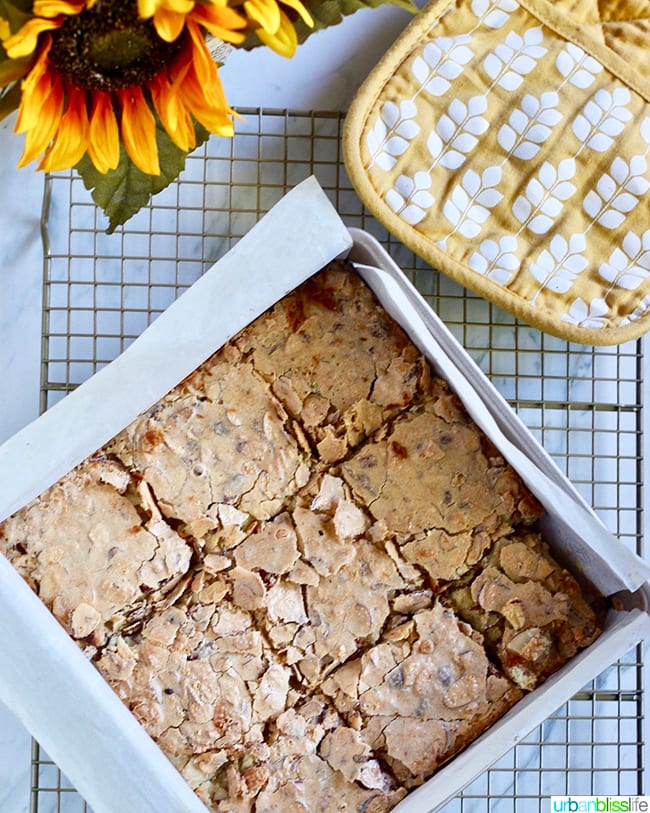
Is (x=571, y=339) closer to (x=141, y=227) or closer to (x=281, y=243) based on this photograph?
(x=281, y=243)

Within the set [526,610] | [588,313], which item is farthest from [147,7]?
[526,610]

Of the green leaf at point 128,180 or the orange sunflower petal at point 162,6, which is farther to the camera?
the green leaf at point 128,180

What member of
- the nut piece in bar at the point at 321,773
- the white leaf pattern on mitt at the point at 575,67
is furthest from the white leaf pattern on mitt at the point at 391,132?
the nut piece in bar at the point at 321,773

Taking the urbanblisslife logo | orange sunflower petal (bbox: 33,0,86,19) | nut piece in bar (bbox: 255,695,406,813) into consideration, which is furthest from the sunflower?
the urbanblisslife logo

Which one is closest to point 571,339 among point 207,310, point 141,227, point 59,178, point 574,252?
point 574,252

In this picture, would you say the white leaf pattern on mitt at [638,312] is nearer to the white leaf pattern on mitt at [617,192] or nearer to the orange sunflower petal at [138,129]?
the white leaf pattern on mitt at [617,192]

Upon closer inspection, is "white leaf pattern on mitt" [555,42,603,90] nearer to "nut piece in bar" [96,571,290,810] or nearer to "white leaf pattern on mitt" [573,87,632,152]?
"white leaf pattern on mitt" [573,87,632,152]
